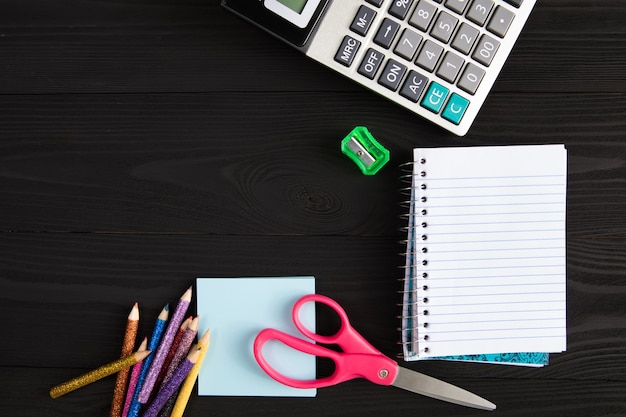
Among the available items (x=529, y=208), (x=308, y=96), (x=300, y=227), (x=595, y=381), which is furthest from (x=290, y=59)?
(x=595, y=381)

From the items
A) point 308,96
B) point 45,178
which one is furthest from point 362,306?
point 45,178

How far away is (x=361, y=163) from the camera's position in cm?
56

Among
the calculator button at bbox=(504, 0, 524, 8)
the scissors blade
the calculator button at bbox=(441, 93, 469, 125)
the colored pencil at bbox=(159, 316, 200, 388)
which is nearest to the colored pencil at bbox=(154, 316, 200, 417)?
the colored pencil at bbox=(159, 316, 200, 388)

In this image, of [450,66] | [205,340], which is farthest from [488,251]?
[205,340]

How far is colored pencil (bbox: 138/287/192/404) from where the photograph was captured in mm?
582

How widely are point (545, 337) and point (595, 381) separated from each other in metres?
0.07

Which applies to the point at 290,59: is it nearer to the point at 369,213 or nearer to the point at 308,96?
the point at 308,96

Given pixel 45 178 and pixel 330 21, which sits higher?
pixel 330 21

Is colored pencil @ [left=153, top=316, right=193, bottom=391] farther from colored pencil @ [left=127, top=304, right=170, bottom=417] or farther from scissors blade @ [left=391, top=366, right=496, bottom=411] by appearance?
Answer: scissors blade @ [left=391, top=366, right=496, bottom=411]

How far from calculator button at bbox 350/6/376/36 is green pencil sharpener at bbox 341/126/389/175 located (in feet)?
0.28

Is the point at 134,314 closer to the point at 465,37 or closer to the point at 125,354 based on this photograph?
the point at 125,354

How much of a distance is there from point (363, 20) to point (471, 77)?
0.35 ft

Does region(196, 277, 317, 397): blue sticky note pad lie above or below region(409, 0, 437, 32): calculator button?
below

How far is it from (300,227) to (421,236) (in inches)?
4.5
